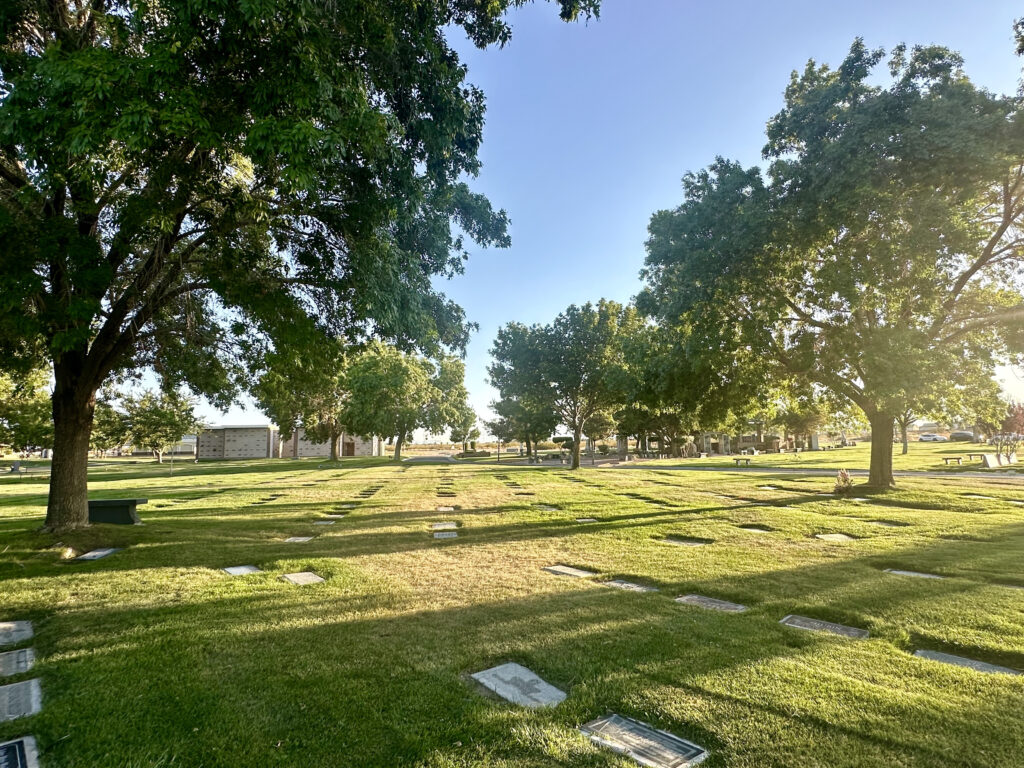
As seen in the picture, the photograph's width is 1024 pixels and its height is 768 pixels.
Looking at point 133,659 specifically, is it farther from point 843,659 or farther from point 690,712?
point 843,659

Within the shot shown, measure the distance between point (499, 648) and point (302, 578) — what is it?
2.72m

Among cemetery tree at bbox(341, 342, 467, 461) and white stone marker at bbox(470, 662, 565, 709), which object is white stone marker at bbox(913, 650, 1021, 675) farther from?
cemetery tree at bbox(341, 342, 467, 461)

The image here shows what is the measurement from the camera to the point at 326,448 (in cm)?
6209

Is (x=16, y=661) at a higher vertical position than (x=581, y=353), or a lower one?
lower

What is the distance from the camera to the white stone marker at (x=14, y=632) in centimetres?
333

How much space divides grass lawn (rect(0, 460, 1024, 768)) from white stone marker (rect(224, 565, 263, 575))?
0.11 metres

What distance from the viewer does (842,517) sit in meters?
8.86

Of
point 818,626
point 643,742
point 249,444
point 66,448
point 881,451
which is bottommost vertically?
point 249,444

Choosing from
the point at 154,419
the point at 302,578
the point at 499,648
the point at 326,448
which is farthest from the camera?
the point at 326,448

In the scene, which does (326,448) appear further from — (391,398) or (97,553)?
(97,553)

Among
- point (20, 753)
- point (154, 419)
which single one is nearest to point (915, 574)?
point (20, 753)

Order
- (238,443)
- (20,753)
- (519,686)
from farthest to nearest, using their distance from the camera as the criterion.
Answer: (238,443) < (519,686) < (20,753)

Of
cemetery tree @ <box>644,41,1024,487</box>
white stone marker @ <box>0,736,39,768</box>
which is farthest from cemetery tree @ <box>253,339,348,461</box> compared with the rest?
cemetery tree @ <box>644,41,1024,487</box>

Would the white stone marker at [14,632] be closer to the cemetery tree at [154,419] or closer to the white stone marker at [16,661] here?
the white stone marker at [16,661]
